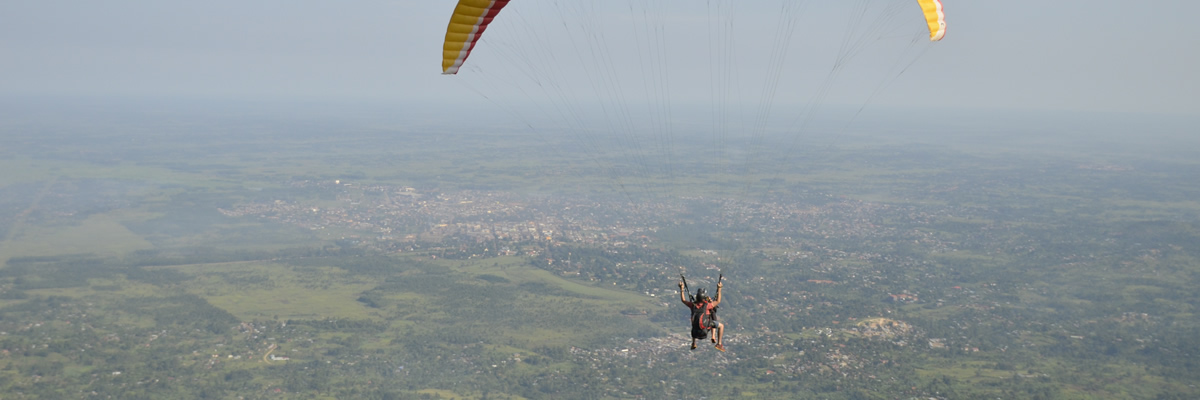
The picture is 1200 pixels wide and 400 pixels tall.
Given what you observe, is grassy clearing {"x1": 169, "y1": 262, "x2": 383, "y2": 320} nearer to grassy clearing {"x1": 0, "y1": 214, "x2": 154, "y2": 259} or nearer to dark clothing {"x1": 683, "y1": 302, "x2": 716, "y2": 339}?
grassy clearing {"x1": 0, "y1": 214, "x2": 154, "y2": 259}

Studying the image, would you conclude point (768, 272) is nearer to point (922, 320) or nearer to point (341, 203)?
point (922, 320)

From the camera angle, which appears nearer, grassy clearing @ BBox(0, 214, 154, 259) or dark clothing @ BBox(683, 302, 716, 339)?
dark clothing @ BBox(683, 302, 716, 339)

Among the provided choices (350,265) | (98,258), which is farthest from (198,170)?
(350,265)

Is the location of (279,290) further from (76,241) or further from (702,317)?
(702,317)

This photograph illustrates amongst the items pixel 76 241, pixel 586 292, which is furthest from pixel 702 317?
pixel 76 241

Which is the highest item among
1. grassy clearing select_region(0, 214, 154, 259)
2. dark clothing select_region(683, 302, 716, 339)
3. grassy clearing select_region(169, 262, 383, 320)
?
dark clothing select_region(683, 302, 716, 339)

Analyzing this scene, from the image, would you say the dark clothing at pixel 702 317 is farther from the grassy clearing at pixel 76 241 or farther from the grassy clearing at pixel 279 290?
the grassy clearing at pixel 76 241

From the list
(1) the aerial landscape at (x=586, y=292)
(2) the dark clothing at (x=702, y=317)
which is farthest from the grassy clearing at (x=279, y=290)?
(2) the dark clothing at (x=702, y=317)

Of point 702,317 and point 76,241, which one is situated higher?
point 702,317

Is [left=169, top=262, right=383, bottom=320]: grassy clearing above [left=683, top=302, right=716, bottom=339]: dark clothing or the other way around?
the other way around

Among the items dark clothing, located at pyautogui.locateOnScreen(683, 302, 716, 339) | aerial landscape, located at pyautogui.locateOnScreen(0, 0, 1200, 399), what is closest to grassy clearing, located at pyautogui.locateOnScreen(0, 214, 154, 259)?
aerial landscape, located at pyautogui.locateOnScreen(0, 0, 1200, 399)

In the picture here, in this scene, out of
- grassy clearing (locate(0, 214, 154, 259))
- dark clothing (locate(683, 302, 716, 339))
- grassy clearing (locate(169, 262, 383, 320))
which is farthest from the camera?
grassy clearing (locate(0, 214, 154, 259))

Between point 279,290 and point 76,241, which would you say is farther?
point 76,241
